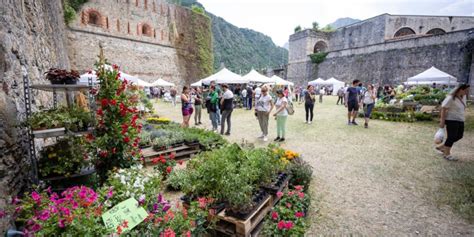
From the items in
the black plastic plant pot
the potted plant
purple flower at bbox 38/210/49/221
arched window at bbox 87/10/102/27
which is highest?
arched window at bbox 87/10/102/27

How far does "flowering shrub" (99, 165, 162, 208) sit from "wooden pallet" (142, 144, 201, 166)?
239 centimetres

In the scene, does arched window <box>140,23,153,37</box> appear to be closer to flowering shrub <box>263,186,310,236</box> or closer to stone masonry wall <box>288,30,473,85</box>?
stone masonry wall <box>288,30,473,85</box>

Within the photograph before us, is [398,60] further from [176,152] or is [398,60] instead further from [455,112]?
[176,152]

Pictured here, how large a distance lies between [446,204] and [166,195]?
427 cm

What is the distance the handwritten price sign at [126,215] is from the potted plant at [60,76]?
6.91ft

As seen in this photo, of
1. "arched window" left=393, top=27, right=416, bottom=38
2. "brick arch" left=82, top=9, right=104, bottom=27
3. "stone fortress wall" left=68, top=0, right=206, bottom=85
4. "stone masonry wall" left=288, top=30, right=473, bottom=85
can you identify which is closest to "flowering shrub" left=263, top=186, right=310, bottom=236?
"stone fortress wall" left=68, top=0, right=206, bottom=85

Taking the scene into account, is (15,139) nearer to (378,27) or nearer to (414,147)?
(414,147)

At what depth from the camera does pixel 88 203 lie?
1903 millimetres

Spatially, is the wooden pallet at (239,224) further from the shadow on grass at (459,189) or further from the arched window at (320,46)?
the arched window at (320,46)

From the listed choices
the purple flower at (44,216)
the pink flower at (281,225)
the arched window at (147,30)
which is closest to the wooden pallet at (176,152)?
the purple flower at (44,216)

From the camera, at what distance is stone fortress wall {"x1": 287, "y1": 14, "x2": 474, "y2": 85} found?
18.8 meters

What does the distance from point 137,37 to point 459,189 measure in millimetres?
23816

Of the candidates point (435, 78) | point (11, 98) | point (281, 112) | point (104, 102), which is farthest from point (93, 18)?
point (435, 78)

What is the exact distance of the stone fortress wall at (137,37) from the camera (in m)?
17.9
